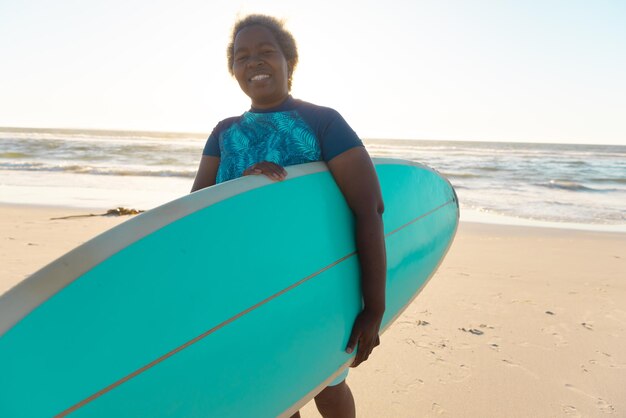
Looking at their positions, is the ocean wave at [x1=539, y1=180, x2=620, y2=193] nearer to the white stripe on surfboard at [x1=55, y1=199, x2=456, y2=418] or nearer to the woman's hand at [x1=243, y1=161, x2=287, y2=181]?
the white stripe on surfboard at [x1=55, y1=199, x2=456, y2=418]

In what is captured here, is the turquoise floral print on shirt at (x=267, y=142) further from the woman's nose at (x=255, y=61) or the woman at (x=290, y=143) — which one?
the woman's nose at (x=255, y=61)

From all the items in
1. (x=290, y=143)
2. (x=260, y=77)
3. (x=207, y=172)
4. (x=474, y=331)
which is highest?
(x=260, y=77)

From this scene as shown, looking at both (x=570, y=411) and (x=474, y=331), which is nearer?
(x=570, y=411)

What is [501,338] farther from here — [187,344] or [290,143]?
[187,344]

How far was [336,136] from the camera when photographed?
152 cm

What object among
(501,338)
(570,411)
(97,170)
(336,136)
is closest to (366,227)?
(336,136)

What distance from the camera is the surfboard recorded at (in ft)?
3.29

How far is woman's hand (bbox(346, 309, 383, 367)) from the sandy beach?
77cm

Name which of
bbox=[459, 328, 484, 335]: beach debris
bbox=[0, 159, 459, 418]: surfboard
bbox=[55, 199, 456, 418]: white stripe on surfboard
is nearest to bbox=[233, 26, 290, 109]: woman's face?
bbox=[0, 159, 459, 418]: surfboard

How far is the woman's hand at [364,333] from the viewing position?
5.39 feet

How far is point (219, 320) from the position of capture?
1.31m

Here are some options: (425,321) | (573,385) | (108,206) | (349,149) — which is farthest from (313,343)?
(108,206)

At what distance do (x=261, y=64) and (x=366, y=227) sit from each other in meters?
0.62

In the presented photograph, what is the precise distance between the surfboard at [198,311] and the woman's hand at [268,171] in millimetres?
21
